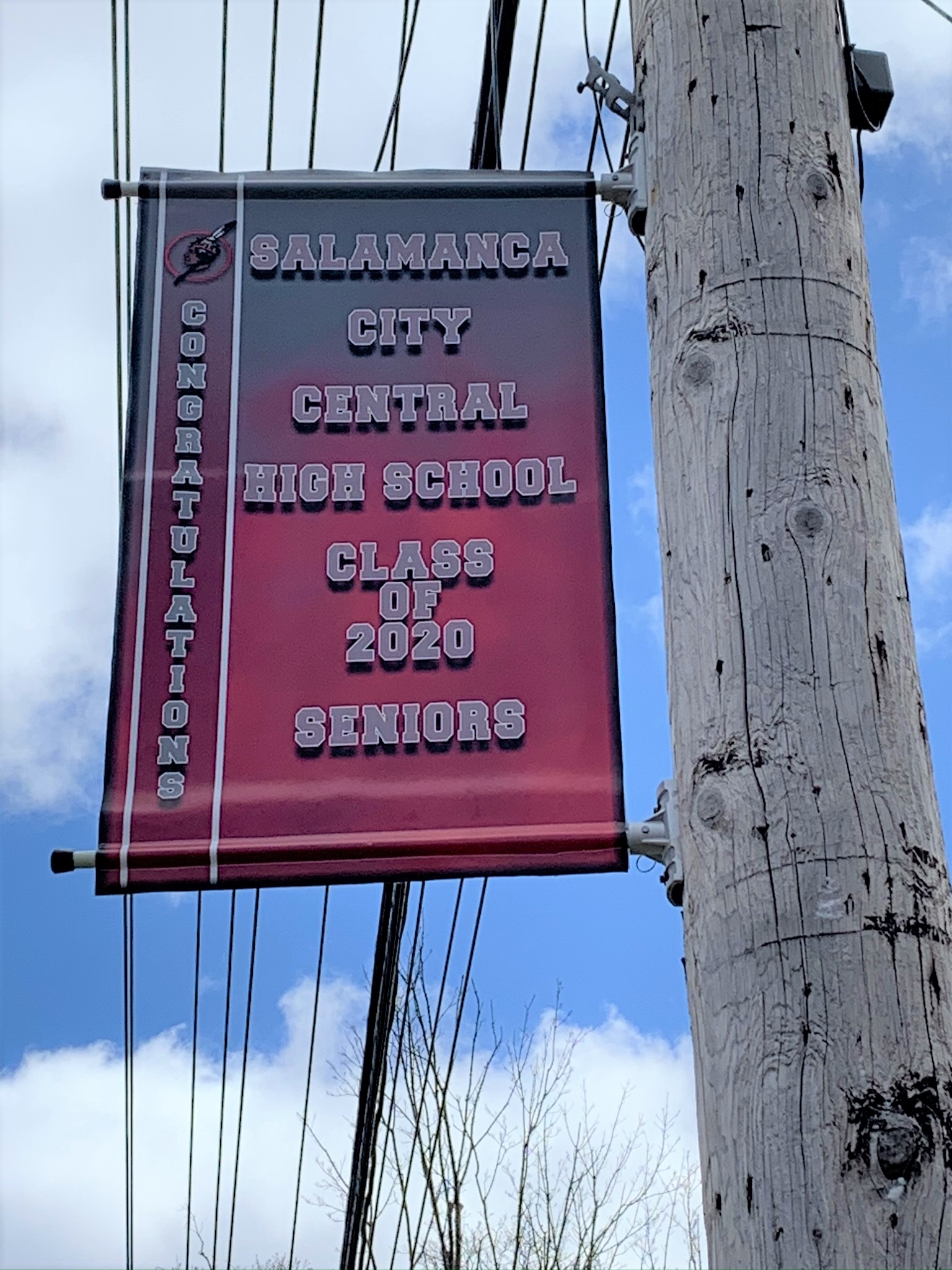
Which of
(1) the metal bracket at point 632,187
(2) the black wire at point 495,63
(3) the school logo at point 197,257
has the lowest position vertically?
(1) the metal bracket at point 632,187

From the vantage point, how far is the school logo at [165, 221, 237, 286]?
4.39m

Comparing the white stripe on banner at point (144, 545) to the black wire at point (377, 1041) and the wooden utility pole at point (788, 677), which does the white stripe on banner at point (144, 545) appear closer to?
the wooden utility pole at point (788, 677)

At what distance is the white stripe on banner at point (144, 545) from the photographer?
371 cm

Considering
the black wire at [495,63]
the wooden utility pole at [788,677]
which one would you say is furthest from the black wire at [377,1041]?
the wooden utility pole at [788,677]

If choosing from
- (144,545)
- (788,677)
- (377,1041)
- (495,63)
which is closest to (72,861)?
(144,545)

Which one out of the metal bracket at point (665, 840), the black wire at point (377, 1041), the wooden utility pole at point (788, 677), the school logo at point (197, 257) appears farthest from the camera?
the black wire at point (377, 1041)

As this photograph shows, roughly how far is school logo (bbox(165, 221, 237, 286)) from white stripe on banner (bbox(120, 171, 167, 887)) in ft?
0.10

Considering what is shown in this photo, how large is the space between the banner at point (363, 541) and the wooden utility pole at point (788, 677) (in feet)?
2.08

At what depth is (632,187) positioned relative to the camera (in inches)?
148

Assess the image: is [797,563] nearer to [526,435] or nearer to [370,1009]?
[526,435]

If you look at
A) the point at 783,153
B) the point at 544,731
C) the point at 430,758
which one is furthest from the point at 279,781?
the point at 783,153

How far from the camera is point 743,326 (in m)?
3.20

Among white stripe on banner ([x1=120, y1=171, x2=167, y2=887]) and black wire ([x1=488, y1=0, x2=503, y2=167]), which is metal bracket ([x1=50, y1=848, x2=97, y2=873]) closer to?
white stripe on banner ([x1=120, y1=171, x2=167, y2=887])

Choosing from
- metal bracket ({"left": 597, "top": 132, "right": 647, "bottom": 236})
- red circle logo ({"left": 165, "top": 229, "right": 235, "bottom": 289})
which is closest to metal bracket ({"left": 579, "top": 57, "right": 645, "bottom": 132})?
metal bracket ({"left": 597, "top": 132, "right": 647, "bottom": 236})
